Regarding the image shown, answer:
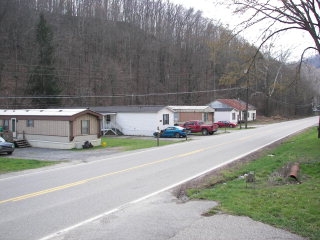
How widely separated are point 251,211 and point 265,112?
94.8 m

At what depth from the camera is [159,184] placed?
45.2ft

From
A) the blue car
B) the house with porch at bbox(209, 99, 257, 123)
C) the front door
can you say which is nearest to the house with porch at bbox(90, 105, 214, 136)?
the blue car

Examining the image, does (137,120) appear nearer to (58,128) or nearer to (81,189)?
(58,128)

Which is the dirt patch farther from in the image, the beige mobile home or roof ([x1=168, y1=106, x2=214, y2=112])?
roof ([x1=168, y1=106, x2=214, y2=112])

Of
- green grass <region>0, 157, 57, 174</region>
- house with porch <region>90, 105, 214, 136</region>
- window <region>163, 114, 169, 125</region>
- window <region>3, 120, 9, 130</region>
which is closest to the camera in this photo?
green grass <region>0, 157, 57, 174</region>

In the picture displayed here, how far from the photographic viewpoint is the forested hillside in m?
61.9

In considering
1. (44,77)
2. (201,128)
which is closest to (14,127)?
(201,128)

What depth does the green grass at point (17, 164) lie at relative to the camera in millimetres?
19000

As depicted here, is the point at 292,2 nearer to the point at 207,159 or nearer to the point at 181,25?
the point at 207,159

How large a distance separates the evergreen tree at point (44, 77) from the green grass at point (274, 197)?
4882 centimetres

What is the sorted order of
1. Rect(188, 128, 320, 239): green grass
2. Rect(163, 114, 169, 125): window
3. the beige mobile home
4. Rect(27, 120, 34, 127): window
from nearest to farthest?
Rect(188, 128, 320, 239): green grass → the beige mobile home → Rect(27, 120, 34, 127): window → Rect(163, 114, 169, 125): window

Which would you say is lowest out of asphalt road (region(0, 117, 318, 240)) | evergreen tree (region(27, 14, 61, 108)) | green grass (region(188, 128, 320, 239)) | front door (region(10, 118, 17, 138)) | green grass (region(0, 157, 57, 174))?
green grass (region(0, 157, 57, 174))

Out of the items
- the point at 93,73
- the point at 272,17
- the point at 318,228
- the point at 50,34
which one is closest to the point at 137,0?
the point at 93,73

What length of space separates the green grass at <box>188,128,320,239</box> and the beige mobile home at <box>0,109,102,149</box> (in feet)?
59.2
